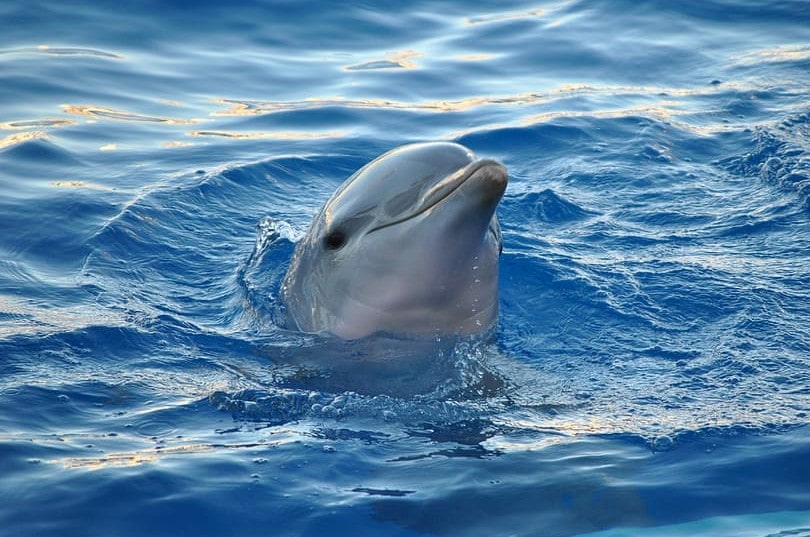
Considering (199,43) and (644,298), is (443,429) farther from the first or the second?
(199,43)

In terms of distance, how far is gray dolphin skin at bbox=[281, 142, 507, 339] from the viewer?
5.53m

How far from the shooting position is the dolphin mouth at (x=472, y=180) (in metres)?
5.30

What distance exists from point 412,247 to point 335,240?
648mm

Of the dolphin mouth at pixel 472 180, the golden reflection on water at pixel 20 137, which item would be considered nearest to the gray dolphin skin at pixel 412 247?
the dolphin mouth at pixel 472 180

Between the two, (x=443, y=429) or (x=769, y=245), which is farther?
(x=769, y=245)

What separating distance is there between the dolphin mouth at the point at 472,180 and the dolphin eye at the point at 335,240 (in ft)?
2.03

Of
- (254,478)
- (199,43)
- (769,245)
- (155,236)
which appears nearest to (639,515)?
(254,478)

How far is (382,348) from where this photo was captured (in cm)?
606

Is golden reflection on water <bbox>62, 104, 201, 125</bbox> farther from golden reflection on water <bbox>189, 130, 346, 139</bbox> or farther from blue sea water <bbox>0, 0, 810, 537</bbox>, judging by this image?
golden reflection on water <bbox>189, 130, 346, 139</bbox>

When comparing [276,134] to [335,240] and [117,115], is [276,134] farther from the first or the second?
[335,240]

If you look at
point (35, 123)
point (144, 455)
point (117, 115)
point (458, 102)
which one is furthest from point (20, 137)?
point (144, 455)

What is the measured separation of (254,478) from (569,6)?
484 inches

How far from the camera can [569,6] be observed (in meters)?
16.1

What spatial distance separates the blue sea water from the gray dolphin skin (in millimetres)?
234
